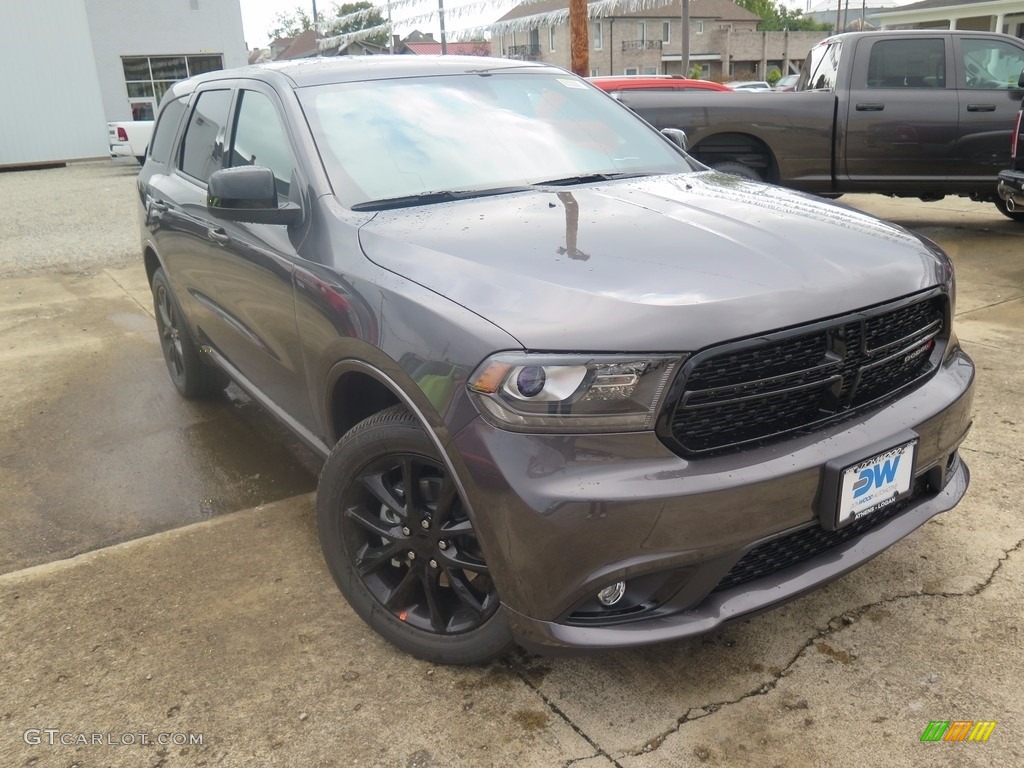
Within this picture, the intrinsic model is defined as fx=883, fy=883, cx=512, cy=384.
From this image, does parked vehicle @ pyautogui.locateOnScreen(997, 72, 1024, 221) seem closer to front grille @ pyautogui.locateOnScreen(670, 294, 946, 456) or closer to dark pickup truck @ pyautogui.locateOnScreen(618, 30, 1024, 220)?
dark pickup truck @ pyautogui.locateOnScreen(618, 30, 1024, 220)

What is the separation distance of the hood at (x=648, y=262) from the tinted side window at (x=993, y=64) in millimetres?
6587

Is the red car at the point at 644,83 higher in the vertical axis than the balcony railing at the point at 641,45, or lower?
lower

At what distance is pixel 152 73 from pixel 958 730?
3022cm

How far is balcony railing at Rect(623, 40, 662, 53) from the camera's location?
5878 cm

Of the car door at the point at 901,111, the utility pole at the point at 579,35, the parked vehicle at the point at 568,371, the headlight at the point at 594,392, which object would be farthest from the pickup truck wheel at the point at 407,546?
the utility pole at the point at 579,35

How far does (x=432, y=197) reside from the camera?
294 centimetres

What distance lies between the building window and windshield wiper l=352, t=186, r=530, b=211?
27460mm

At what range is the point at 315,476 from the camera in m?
4.03

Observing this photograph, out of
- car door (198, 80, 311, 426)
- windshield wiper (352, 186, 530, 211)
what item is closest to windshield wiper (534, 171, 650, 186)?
windshield wiper (352, 186, 530, 211)

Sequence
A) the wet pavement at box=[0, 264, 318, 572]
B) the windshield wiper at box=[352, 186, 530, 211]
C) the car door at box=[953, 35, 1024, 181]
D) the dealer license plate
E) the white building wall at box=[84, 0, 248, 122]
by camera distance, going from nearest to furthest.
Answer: the dealer license plate → the windshield wiper at box=[352, 186, 530, 211] → the wet pavement at box=[0, 264, 318, 572] → the car door at box=[953, 35, 1024, 181] → the white building wall at box=[84, 0, 248, 122]

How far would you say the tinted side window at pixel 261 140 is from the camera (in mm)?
3160

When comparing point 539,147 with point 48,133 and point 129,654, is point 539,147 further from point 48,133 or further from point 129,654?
point 48,133

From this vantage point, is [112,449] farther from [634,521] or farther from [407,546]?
[634,521]

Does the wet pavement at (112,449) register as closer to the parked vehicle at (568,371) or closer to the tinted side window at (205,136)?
the parked vehicle at (568,371)
